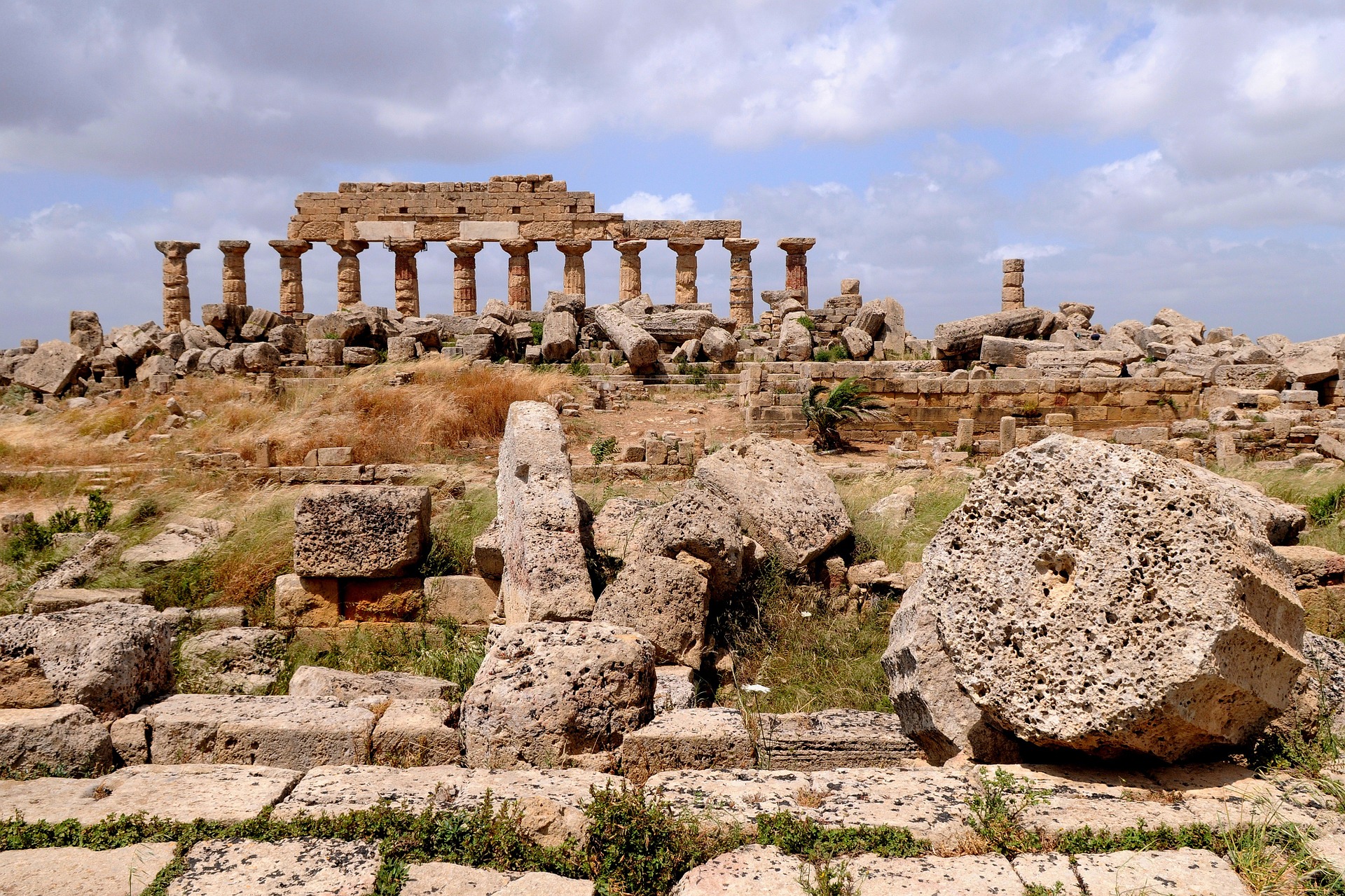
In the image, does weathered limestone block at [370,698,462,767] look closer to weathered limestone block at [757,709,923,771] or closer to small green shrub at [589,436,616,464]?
weathered limestone block at [757,709,923,771]

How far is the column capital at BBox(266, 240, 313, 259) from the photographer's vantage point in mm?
25109

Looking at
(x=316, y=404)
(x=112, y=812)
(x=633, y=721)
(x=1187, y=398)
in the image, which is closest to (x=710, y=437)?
(x=316, y=404)

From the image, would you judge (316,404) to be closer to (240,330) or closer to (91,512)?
(91,512)

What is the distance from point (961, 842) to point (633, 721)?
137cm

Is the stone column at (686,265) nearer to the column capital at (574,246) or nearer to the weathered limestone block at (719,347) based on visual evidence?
the column capital at (574,246)

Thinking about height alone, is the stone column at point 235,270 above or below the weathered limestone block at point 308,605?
above

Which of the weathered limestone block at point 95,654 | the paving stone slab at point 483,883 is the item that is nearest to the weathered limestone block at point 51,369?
the weathered limestone block at point 95,654

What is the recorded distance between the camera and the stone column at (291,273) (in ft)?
82.6

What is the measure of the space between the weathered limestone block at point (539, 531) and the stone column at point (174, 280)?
70.5 ft

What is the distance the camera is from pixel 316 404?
1267cm

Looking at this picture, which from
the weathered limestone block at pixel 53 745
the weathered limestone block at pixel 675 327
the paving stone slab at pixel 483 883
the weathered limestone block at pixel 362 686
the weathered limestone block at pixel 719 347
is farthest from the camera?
the weathered limestone block at pixel 675 327

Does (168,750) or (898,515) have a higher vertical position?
(898,515)

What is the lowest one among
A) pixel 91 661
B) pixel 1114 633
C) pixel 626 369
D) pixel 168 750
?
pixel 168 750

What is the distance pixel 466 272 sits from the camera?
2508 cm
